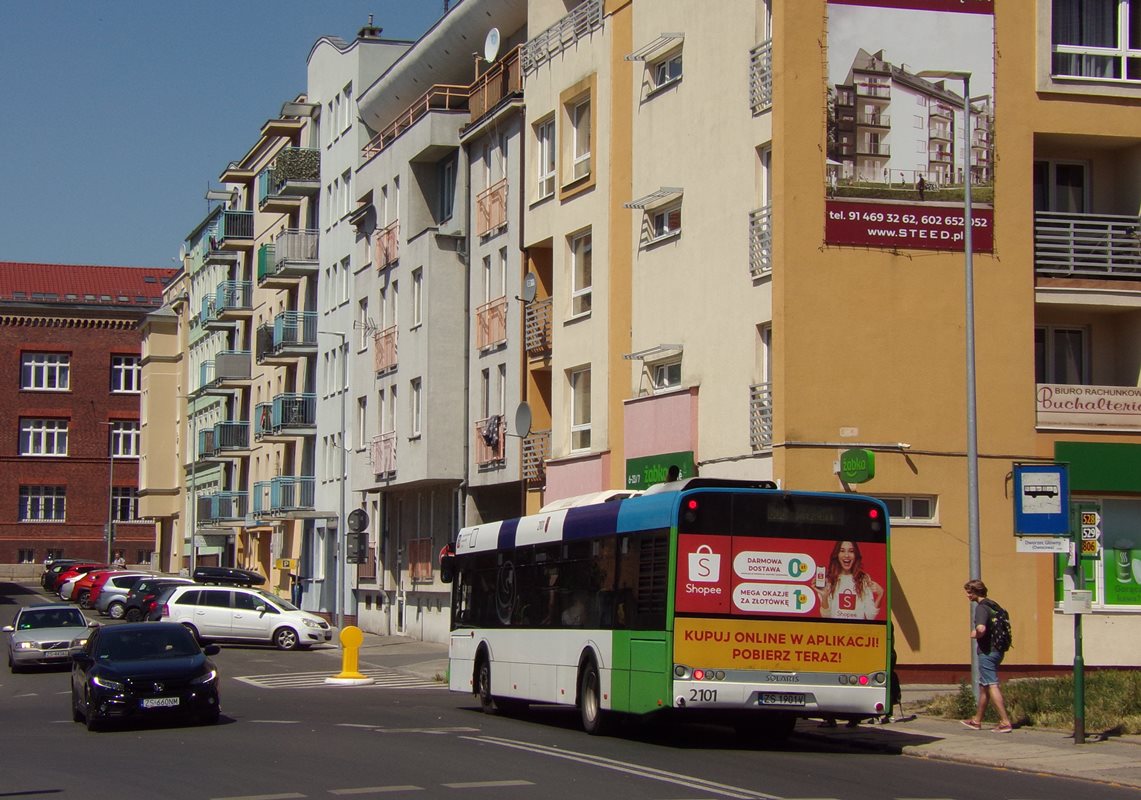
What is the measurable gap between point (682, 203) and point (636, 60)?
150 inches

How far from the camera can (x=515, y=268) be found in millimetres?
40219

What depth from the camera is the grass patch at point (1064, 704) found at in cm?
1969

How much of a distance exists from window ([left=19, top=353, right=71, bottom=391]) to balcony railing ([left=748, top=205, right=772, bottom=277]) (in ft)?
290

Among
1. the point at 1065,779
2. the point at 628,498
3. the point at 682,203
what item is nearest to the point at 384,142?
the point at 682,203

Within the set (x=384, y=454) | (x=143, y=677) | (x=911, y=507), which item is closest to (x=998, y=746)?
(x=911, y=507)

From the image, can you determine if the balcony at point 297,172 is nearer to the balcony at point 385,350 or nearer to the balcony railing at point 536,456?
the balcony at point 385,350

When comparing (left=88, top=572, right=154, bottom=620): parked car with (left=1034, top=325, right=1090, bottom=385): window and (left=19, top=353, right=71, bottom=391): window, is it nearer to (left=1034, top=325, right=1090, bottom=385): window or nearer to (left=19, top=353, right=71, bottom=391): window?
(left=1034, top=325, right=1090, bottom=385): window

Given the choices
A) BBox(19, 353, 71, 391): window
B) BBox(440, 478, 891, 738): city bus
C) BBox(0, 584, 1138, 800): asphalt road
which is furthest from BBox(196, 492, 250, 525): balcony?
BBox(440, 478, 891, 738): city bus

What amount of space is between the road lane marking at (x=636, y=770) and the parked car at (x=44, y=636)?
18.8m

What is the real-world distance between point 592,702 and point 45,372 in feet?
313

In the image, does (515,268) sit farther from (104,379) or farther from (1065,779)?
(104,379)

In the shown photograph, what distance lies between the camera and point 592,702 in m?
20.6

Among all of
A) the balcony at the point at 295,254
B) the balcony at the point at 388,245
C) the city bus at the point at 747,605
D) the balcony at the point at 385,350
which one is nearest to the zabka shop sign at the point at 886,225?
the city bus at the point at 747,605

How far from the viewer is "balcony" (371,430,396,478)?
4684cm
